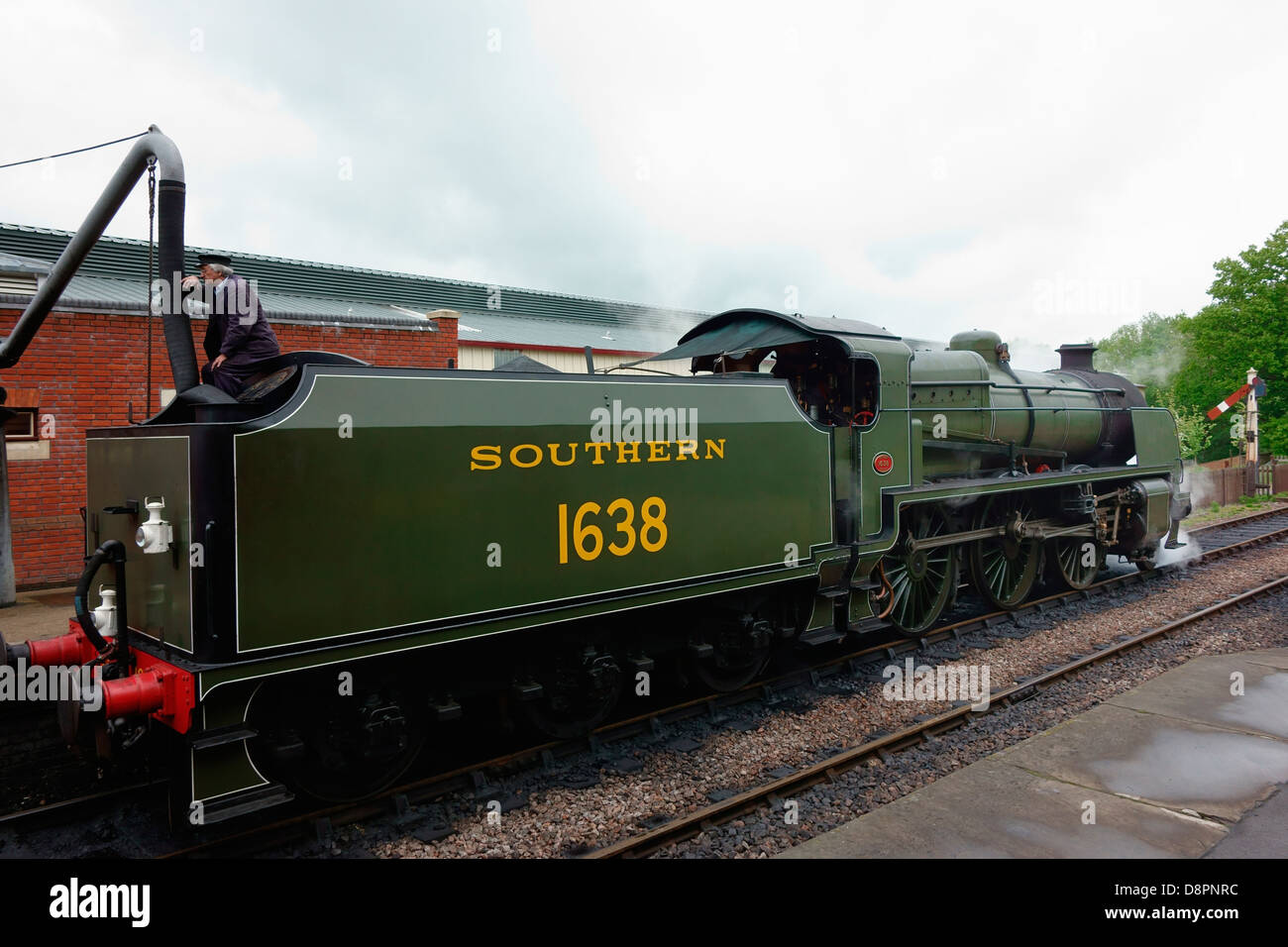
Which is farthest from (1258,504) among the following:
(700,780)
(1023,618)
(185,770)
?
(185,770)

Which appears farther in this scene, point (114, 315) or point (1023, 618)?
point (114, 315)

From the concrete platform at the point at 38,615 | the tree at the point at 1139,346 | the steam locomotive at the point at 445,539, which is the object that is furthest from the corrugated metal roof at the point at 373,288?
the tree at the point at 1139,346

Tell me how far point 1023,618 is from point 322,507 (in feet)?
26.7

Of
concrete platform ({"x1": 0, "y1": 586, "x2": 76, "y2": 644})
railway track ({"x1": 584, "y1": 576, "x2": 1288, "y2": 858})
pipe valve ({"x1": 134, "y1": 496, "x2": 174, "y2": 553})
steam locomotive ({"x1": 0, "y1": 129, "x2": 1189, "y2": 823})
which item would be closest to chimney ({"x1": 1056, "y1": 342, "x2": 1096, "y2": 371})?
railway track ({"x1": 584, "y1": 576, "x2": 1288, "y2": 858})

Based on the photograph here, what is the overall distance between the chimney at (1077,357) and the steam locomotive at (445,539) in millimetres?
6130

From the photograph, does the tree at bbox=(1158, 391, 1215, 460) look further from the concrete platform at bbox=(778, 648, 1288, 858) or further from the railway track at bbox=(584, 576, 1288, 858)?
the concrete platform at bbox=(778, 648, 1288, 858)

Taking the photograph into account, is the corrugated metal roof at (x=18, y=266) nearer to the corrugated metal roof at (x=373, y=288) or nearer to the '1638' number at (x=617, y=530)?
the corrugated metal roof at (x=373, y=288)

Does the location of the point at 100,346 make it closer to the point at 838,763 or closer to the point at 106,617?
the point at 106,617

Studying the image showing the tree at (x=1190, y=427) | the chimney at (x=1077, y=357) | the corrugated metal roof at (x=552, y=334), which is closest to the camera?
the chimney at (x=1077, y=357)

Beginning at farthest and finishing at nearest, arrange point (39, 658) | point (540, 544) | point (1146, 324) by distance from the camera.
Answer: point (1146, 324)
point (540, 544)
point (39, 658)

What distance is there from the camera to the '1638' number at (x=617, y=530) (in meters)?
4.92

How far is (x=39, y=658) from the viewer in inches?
177

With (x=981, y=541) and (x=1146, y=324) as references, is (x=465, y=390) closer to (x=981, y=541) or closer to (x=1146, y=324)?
(x=981, y=541)

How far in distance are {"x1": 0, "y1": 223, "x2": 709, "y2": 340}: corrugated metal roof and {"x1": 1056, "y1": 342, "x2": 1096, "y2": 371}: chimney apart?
1084 cm
